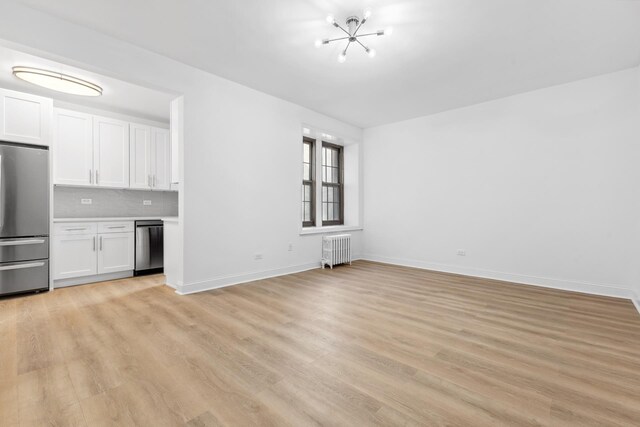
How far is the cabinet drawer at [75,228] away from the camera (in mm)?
3830

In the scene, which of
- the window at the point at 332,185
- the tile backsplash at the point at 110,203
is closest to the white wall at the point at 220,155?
the window at the point at 332,185

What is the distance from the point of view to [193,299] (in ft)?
11.0

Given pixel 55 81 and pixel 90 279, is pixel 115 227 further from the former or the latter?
pixel 55 81

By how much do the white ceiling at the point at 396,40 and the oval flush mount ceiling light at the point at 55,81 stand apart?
Result: 1176 mm

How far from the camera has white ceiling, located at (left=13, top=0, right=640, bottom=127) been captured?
2.50 m

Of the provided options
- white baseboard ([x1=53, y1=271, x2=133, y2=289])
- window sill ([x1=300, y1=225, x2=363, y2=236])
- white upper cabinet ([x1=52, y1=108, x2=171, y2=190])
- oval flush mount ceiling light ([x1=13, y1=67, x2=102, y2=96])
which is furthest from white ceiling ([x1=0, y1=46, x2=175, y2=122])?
window sill ([x1=300, y1=225, x2=363, y2=236])

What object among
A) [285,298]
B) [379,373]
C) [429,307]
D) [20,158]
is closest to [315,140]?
[285,298]

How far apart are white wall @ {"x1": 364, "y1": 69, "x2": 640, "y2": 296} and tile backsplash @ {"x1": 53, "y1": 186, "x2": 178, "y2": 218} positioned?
14.8 feet

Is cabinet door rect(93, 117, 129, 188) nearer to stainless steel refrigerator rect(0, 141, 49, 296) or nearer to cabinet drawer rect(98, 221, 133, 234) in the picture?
cabinet drawer rect(98, 221, 133, 234)

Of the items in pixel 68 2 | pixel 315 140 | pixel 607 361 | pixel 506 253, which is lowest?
pixel 607 361

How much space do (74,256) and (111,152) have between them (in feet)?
5.53

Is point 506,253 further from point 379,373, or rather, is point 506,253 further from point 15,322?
point 15,322

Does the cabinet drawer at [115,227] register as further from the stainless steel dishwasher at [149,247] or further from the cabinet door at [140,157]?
the cabinet door at [140,157]

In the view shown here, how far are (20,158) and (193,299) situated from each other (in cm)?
274
